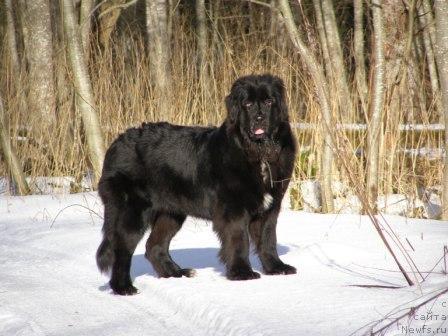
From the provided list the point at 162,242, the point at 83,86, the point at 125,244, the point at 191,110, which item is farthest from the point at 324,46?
the point at 125,244

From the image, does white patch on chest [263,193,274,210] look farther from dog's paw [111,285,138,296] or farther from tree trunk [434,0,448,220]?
tree trunk [434,0,448,220]

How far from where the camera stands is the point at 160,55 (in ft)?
31.9

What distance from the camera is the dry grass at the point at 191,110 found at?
827 cm

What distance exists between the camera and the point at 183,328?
14.9 ft

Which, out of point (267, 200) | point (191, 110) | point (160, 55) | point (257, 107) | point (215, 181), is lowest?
point (267, 200)

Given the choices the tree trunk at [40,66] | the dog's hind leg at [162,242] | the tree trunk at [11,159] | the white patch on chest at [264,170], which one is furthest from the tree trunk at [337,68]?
the tree trunk at [11,159]

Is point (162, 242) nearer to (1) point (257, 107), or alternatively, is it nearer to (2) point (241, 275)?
(2) point (241, 275)

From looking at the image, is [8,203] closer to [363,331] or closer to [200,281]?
[200,281]

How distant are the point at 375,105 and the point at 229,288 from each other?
10.1 ft

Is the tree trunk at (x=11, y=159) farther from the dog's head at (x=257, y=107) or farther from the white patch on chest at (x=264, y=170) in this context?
the white patch on chest at (x=264, y=170)

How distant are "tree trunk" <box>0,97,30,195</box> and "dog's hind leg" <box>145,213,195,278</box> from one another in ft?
14.0

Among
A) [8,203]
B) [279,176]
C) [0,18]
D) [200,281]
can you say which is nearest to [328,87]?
[279,176]

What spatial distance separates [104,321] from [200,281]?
0.95 m

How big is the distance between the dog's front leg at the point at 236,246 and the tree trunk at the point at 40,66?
4.93m
